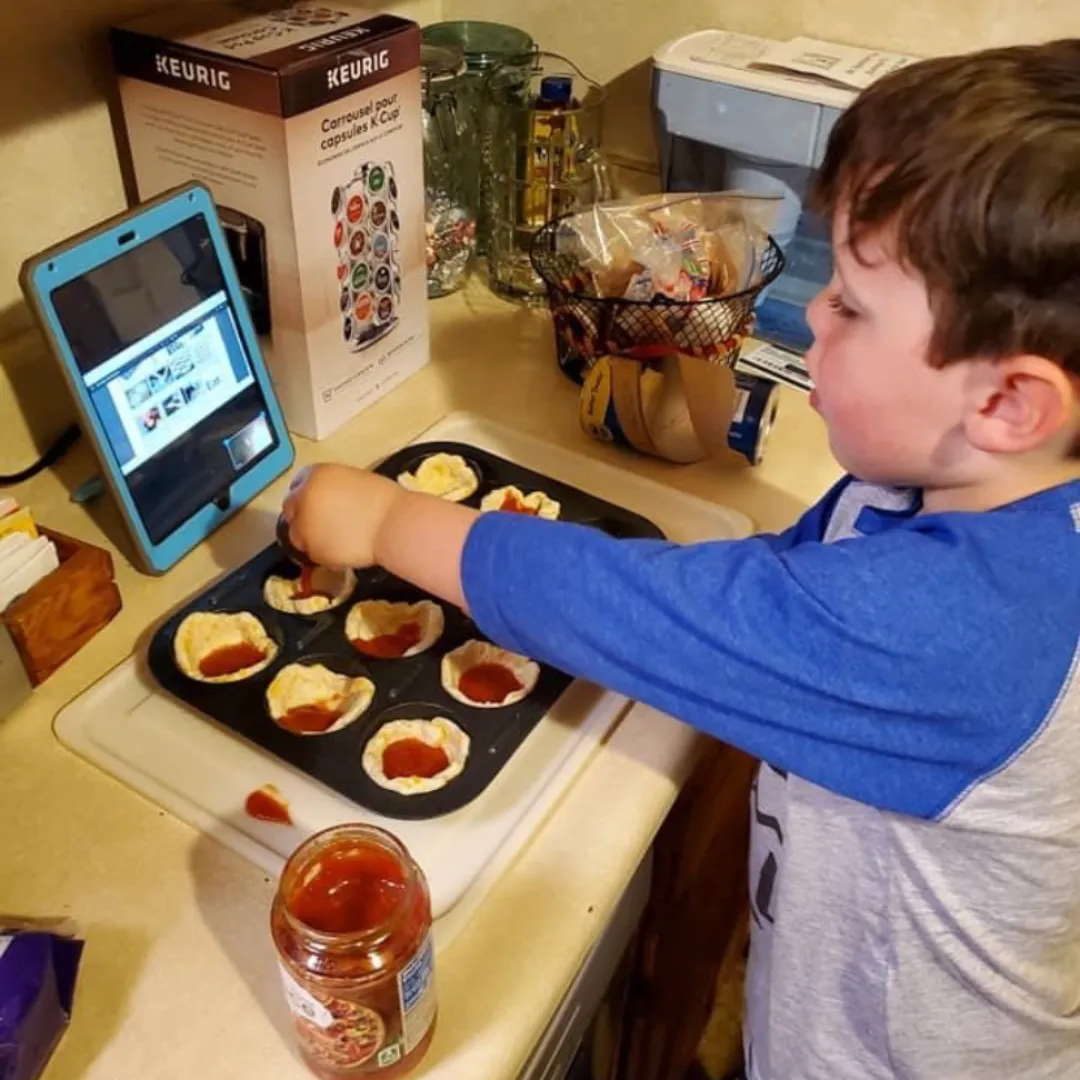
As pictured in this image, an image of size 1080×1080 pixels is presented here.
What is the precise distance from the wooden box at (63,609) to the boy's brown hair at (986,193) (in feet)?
1.68

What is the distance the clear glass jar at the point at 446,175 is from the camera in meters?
1.09

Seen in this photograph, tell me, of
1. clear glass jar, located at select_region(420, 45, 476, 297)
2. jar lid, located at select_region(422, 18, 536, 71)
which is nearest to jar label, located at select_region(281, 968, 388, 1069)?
clear glass jar, located at select_region(420, 45, 476, 297)

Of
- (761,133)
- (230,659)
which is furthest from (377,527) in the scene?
(761,133)

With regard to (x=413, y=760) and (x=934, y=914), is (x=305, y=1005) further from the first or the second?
(x=934, y=914)

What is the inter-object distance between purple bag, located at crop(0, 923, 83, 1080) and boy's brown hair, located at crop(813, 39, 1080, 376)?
1.65 feet

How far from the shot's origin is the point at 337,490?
2.35 ft

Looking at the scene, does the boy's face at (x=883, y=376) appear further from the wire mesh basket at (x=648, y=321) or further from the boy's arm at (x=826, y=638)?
the wire mesh basket at (x=648, y=321)

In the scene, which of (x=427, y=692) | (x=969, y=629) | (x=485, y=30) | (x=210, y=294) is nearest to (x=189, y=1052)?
(x=427, y=692)

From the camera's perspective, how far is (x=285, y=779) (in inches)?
26.5

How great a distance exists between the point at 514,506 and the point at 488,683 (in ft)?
0.57

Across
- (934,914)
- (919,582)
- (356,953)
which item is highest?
(919,582)

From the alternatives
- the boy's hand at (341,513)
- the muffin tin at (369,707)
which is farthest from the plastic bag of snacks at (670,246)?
the boy's hand at (341,513)

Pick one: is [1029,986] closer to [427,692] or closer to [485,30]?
[427,692]

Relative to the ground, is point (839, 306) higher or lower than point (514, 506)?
higher
